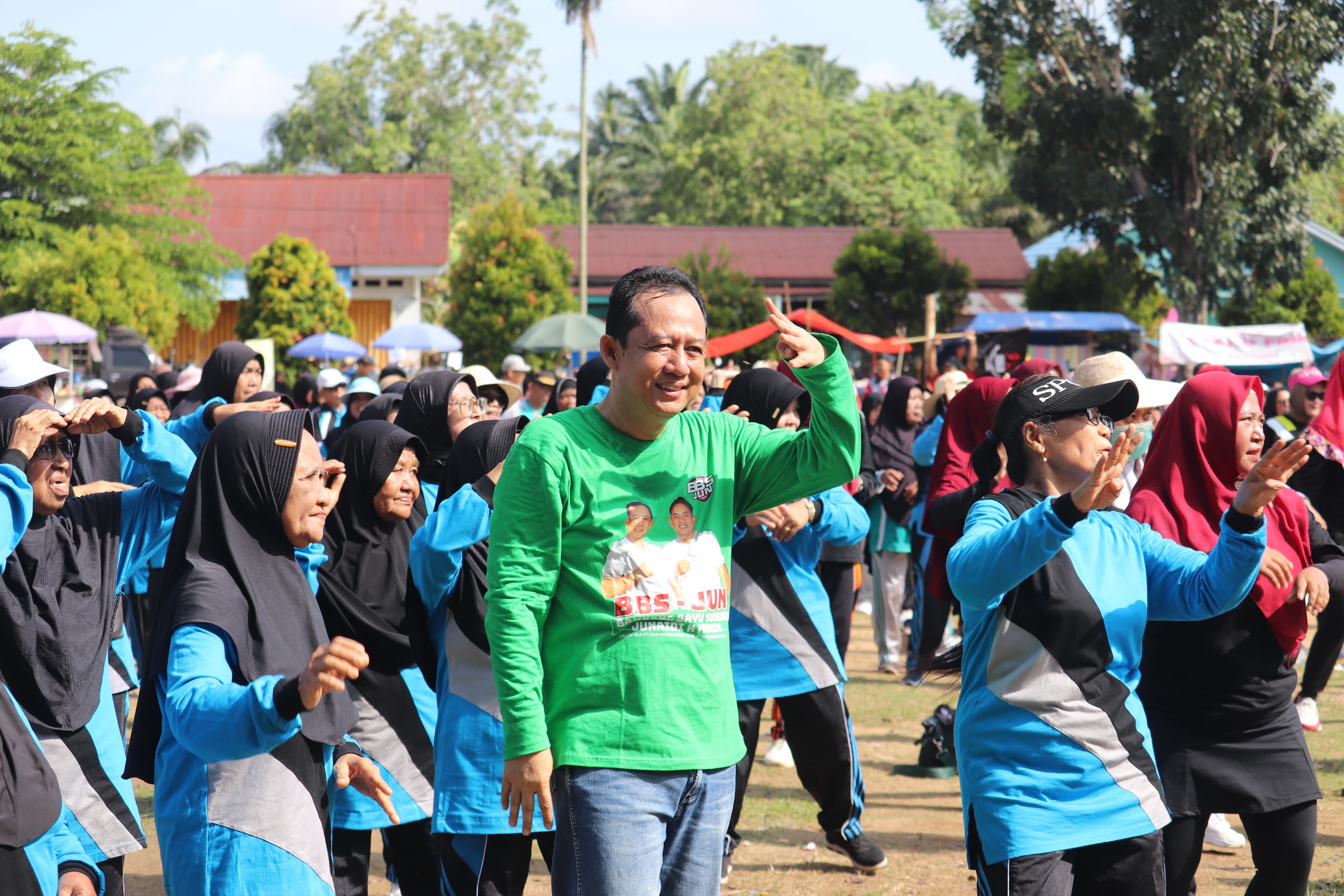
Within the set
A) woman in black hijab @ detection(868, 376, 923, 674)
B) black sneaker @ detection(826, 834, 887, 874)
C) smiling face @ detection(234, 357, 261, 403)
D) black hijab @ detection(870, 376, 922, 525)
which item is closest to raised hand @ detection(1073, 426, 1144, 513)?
black sneaker @ detection(826, 834, 887, 874)

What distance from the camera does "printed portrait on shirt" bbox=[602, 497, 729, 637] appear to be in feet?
8.57

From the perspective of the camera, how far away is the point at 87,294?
2477cm

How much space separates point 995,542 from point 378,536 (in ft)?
6.88

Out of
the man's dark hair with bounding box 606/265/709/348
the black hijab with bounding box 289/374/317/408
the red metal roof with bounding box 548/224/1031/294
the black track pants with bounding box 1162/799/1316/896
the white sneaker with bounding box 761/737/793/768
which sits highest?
the red metal roof with bounding box 548/224/1031/294

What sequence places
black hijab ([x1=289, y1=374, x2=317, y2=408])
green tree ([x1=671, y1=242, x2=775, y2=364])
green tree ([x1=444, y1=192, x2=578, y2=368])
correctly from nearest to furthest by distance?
black hijab ([x1=289, y1=374, x2=317, y2=408]), green tree ([x1=444, y1=192, x2=578, y2=368]), green tree ([x1=671, y1=242, x2=775, y2=364])

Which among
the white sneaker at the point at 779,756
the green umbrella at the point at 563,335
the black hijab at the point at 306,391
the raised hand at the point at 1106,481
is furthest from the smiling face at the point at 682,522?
the green umbrella at the point at 563,335

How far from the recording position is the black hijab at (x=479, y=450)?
4047 millimetres

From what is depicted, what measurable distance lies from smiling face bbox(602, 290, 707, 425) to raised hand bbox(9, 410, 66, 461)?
70.2 inches

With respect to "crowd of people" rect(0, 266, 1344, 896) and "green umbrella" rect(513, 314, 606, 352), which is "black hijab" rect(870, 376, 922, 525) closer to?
"crowd of people" rect(0, 266, 1344, 896)

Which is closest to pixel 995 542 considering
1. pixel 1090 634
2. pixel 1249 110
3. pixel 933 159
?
pixel 1090 634

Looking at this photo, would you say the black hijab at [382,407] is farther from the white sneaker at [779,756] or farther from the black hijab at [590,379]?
the white sneaker at [779,756]

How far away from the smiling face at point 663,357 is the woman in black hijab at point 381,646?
5.30 ft

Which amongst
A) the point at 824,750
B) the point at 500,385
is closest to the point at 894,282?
the point at 500,385

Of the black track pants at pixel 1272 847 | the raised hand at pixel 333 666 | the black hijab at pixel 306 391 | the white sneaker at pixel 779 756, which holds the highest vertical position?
the raised hand at pixel 333 666
